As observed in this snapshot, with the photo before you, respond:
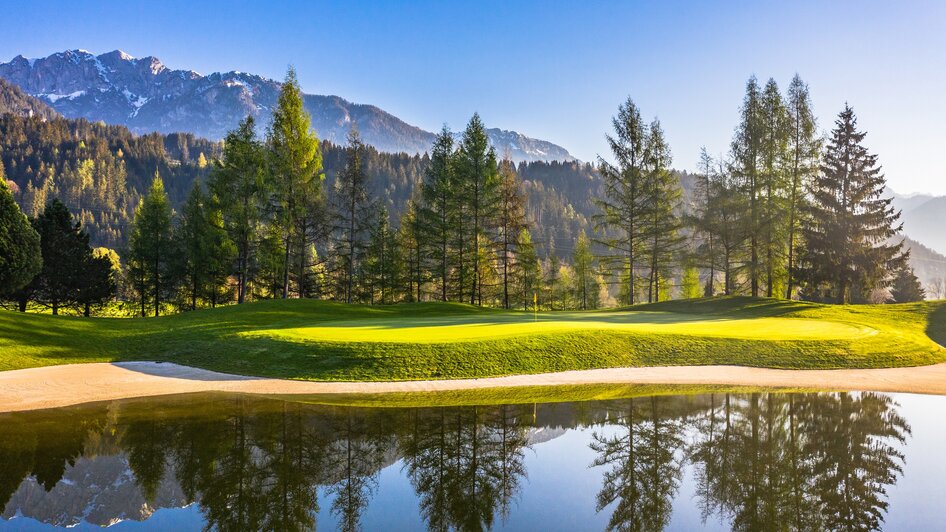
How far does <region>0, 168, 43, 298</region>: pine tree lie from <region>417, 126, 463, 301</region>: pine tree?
26.0 m

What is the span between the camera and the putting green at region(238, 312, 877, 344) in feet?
61.1

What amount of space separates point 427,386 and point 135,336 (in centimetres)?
1454

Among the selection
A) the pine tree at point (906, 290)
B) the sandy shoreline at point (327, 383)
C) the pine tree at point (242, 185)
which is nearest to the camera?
the sandy shoreline at point (327, 383)

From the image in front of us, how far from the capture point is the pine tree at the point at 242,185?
3453 centimetres

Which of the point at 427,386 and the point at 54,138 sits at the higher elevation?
the point at 54,138

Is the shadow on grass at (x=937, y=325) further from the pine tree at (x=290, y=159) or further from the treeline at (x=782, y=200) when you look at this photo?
the pine tree at (x=290, y=159)

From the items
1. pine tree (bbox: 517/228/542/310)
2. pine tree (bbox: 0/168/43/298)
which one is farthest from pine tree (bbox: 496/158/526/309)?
pine tree (bbox: 0/168/43/298)

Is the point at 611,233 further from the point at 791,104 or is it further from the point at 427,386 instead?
the point at 427,386

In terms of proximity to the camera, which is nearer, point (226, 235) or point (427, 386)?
point (427, 386)

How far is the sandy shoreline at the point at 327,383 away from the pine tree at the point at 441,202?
24.7 meters

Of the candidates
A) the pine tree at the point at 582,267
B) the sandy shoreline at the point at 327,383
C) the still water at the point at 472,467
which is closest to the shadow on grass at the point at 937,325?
the sandy shoreline at the point at 327,383

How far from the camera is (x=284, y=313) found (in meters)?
26.9

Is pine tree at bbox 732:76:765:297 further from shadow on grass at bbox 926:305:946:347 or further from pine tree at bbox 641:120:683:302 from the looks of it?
shadow on grass at bbox 926:305:946:347

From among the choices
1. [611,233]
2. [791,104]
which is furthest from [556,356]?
[611,233]
